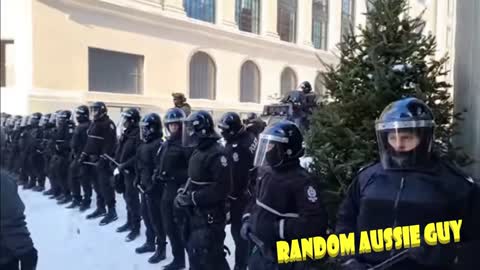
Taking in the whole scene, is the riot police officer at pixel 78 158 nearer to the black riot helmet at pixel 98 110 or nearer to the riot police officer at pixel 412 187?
the black riot helmet at pixel 98 110

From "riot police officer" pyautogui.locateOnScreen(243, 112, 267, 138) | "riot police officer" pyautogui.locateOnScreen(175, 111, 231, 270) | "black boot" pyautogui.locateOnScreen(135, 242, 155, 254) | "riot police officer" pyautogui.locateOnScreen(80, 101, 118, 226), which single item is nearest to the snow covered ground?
"black boot" pyautogui.locateOnScreen(135, 242, 155, 254)

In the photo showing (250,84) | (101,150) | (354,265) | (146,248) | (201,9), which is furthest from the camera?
(201,9)

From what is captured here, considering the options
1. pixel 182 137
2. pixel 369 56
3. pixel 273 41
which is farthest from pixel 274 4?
pixel 369 56

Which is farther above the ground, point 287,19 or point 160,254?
point 287,19

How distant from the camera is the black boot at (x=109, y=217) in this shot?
5.09 meters

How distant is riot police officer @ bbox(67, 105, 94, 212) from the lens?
609cm

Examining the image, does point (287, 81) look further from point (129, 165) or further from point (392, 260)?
point (392, 260)

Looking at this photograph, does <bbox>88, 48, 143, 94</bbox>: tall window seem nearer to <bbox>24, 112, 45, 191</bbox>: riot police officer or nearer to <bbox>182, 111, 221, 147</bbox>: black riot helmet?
<bbox>24, 112, 45, 191</bbox>: riot police officer

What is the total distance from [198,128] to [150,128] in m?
1.23

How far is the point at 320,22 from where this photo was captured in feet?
16.7

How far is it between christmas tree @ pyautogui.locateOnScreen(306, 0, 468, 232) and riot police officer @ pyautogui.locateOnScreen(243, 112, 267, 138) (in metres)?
2.25

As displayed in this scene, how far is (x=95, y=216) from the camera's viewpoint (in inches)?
202

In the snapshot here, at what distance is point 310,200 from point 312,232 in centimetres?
17

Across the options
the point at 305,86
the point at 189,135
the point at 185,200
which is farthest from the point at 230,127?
the point at 305,86
